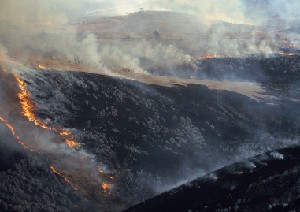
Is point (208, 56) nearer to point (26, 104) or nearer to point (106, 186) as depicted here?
point (26, 104)

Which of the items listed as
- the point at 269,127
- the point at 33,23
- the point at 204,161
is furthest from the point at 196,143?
the point at 33,23

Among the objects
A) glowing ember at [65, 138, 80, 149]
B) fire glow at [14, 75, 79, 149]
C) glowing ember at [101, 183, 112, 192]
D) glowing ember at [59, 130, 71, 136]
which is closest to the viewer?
glowing ember at [101, 183, 112, 192]

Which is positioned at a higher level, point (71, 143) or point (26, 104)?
point (26, 104)

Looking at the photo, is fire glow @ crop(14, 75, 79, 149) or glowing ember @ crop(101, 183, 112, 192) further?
fire glow @ crop(14, 75, 79, 149)

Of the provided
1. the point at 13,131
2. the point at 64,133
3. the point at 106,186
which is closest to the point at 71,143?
the point at 64,133

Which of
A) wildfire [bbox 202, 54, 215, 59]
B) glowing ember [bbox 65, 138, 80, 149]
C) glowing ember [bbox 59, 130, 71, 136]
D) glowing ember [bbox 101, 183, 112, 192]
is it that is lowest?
glowing ember [bbox 101, 183, 112, 192]

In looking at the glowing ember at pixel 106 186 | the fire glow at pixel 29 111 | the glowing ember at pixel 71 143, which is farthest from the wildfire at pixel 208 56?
the glowing ember at pixel 106 186

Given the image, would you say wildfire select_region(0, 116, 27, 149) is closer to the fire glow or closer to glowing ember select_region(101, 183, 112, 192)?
the fire glow

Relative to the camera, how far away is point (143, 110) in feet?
163

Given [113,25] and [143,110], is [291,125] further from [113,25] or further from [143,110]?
[113,25]

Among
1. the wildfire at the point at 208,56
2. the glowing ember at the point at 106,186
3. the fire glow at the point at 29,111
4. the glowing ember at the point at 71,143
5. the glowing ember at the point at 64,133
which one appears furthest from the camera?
the wildfire at the point at 208,56

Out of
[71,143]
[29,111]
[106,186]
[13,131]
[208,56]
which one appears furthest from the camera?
[208,56]

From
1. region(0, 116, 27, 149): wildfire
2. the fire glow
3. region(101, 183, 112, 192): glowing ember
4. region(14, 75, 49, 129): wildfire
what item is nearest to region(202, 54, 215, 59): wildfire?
region(14, 75, 49, 129): wildfire

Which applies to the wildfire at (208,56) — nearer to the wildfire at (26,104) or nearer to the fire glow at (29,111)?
the wildfire at (26,104)
